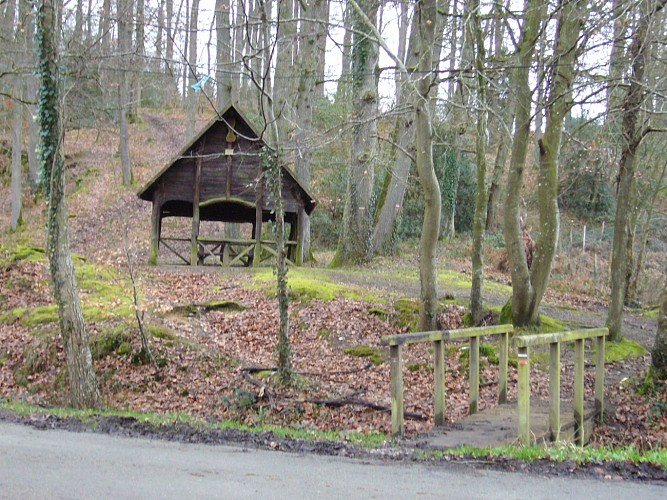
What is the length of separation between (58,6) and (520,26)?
317 inches

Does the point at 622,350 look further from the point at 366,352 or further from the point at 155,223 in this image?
the point at 155,223

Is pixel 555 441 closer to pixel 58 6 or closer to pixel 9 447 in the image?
pixel 9 447

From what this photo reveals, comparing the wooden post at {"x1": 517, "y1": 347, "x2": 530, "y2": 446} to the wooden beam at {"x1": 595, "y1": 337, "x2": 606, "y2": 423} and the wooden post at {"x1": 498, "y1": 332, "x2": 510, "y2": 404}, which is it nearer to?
the wooden post at {"x1": 498, "y1": 332, "x2": 510, "y2": 404}

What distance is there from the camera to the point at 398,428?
783 cm

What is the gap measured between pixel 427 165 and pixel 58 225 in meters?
6.33

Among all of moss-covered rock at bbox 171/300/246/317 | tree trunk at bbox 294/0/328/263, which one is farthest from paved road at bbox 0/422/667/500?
tree trunk at bbox 294/0/328/263

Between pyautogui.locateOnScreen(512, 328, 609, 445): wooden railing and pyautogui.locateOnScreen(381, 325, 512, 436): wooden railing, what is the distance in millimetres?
1119

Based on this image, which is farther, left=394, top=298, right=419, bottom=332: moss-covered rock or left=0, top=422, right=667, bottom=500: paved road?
left=394, top=298, right=419, bottom=332: moss-covered rock

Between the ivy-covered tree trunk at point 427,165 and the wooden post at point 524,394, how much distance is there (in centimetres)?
587

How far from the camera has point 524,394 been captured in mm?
7164

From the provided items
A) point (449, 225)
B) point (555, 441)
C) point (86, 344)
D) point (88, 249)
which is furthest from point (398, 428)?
point (449, 225)

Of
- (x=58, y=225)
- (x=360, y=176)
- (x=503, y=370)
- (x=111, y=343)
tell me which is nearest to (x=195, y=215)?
(x=360, y=176)

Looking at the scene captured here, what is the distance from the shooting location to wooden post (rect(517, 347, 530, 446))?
7133 millimetres

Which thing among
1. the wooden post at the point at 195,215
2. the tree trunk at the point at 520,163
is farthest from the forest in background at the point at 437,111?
the wooden post at the point at 195,215
